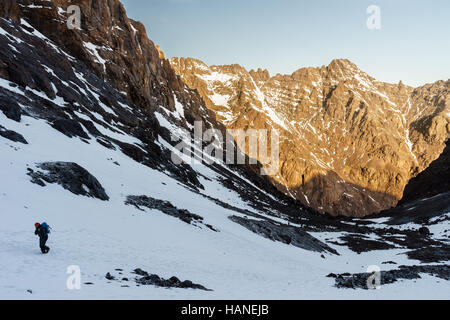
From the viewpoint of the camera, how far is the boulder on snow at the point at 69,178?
2322 cm

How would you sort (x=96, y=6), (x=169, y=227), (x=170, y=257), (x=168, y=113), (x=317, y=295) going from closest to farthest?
(x=317, y=295) → (x=170, y=257) → (x=169, y=227) → (x=96, y=6) → (x=168, y=113)

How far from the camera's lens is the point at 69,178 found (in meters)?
24.6

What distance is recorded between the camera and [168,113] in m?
124

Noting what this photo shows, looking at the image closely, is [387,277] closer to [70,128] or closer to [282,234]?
[282,234]

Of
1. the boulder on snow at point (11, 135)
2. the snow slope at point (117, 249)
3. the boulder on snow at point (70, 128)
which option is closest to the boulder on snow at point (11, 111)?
the snow slope at point (117, 249)

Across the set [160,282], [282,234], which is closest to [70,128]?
[282,234]

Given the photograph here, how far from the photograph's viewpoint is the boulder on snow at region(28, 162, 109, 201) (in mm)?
23222

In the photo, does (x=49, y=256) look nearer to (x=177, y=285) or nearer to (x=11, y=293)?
(x=11, y=293)

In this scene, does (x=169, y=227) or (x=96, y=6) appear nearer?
(x=169, y=227)

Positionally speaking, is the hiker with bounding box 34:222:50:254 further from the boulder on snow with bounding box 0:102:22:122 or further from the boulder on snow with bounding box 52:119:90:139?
the boulder on snow with bounding box 52:119:90:139

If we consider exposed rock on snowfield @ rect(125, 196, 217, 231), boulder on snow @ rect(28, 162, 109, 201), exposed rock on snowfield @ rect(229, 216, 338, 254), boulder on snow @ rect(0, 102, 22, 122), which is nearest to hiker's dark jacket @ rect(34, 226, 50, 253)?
boulder on snow @ rect(28, 162, 109, 201)

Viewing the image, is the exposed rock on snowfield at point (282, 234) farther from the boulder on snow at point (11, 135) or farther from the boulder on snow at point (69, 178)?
the boulder on snow at point (11, 135)
